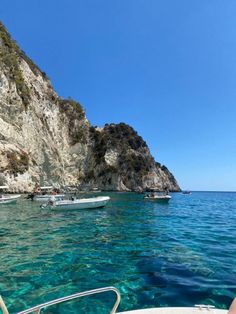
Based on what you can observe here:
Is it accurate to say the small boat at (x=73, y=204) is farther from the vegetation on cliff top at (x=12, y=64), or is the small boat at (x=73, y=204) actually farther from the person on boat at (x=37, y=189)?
the vegetation on cliff top at (x=12, y=64)

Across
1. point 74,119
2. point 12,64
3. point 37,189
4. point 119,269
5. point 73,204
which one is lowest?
point 119,269

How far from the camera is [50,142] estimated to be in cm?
7919

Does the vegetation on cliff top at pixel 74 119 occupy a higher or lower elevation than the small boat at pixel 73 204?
higher

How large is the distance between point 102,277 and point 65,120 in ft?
302

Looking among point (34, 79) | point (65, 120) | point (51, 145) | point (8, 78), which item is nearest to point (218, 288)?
point (8, 78)

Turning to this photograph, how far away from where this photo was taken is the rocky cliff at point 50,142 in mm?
62625

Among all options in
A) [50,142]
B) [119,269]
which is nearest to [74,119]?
[50,142]

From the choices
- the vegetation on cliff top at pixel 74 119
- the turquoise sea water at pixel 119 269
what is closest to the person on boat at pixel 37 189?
the vegetation on cliff top at pixel 74 119

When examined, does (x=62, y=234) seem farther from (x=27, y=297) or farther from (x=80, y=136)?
(x=80, y=136)

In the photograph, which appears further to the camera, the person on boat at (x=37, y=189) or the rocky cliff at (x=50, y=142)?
the rocky cliff at (x=50, y=142)

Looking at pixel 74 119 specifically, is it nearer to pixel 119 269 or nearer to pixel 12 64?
pixel 12 64

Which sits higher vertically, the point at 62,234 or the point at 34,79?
the point at 34,79

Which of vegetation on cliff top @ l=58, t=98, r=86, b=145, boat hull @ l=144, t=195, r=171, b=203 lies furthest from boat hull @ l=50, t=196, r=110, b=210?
vegetation on cliff top @ l=58, t=98, r=86, b=145

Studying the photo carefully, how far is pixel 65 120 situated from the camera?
322 ft
